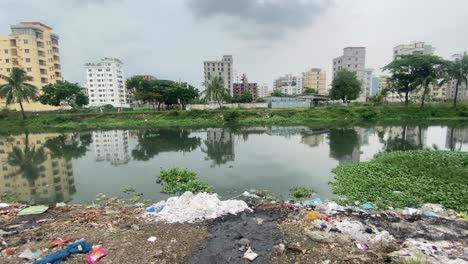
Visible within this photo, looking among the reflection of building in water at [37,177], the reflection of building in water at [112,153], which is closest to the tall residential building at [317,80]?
the reflection of building in water at [112,153]

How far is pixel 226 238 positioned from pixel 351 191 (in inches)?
175

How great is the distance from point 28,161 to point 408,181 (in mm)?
17224

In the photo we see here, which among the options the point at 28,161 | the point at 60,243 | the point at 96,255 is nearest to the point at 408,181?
the point at 96,255

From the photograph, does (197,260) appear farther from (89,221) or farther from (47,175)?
(47,175)

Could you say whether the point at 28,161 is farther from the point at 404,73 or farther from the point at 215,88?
the point at 404,73

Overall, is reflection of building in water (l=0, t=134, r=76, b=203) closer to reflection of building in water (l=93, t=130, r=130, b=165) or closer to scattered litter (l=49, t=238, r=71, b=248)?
reflection of building in water (l=93, t=130, r=130, b=165)

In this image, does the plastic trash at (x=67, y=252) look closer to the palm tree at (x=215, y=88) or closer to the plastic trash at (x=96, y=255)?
the plastic trash at (x=96, y=255)

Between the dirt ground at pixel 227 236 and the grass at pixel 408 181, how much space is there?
4.92 ft

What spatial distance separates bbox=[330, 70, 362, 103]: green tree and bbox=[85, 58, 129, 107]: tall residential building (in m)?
56.5

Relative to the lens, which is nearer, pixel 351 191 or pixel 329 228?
pixel 329 228

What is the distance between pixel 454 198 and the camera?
602 centimetres

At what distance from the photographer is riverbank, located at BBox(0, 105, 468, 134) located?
29359 mm

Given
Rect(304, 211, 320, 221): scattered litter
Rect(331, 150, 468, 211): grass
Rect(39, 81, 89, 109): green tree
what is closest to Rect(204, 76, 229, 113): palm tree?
Rect(331, 150, 468, 211): grass

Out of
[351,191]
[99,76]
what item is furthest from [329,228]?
[99,76]
